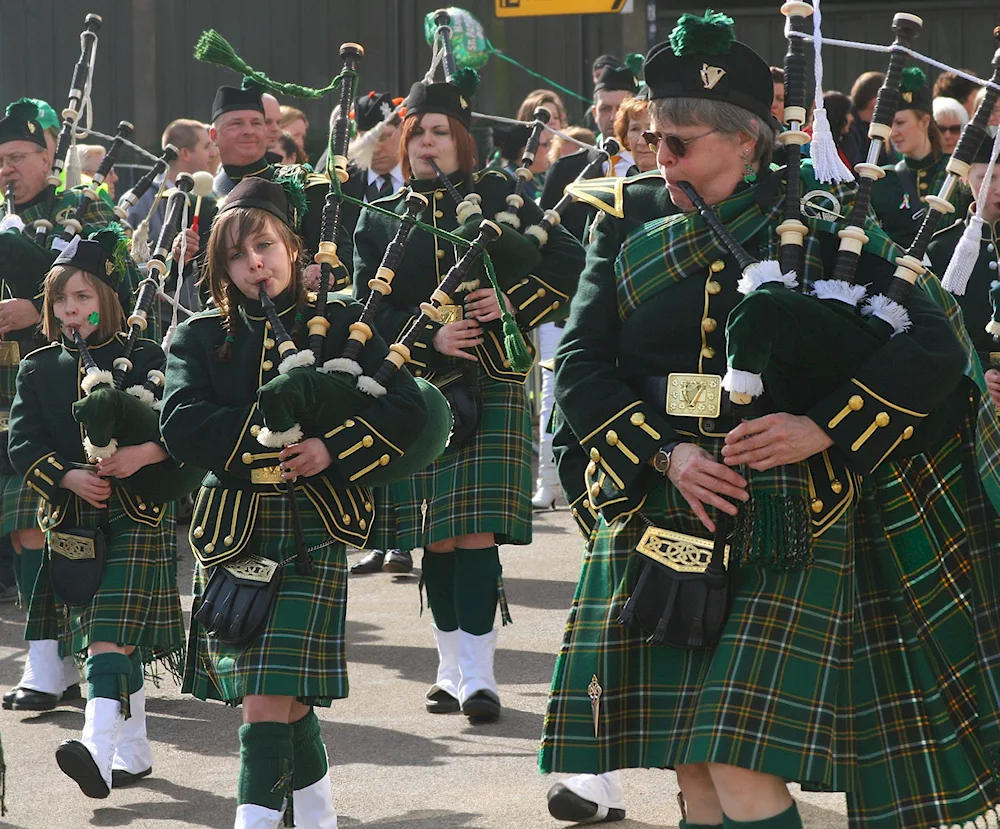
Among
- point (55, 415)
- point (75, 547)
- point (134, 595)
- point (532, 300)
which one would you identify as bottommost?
point (134, 595)

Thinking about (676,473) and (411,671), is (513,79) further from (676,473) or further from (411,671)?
(676,473)

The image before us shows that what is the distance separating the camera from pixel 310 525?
3.73 metres

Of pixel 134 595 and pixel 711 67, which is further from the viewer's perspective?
pixel 134 595

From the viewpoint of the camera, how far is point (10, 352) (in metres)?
6.31

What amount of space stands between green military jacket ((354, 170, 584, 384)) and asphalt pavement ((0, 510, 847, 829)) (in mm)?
1094

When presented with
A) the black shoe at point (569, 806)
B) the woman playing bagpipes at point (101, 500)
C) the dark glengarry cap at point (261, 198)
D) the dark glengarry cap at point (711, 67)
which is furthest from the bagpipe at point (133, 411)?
the dark glengarry cap at point (711, 67)

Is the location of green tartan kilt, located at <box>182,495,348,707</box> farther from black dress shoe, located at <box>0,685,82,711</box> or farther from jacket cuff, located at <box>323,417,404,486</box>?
black dress shoe, located at <box>0,685,82,711</box>

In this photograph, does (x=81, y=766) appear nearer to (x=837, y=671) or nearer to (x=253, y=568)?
(x=253, y=568)

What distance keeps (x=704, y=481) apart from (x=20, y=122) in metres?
4.32

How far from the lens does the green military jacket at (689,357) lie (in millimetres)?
2918

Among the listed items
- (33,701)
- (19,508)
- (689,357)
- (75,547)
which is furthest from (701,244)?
(19,508)

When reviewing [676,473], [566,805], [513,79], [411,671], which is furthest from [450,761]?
[513,79]

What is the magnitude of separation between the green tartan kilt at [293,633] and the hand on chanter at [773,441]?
1175mm

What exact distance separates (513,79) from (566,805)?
10.7 meters
